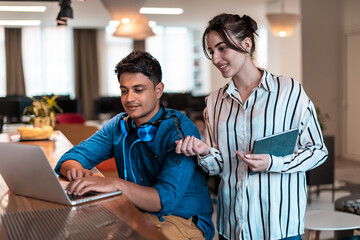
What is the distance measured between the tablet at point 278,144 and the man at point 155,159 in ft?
0.86

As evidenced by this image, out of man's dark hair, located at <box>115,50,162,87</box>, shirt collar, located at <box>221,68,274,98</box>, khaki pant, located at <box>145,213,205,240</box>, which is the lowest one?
khaki pant, located at <box>145,213,205,240</box>

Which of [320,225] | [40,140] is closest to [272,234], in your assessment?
[320,225]

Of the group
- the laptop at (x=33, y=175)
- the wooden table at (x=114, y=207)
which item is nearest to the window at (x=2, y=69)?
the wooden table at (x=114, y=207)

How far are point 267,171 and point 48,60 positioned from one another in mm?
12631

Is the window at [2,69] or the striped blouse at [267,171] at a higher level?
the window at [2,69]

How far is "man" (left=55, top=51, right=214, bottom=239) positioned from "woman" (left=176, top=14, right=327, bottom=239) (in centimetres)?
11

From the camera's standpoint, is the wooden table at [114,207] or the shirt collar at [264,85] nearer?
the wooden table at [114,207]

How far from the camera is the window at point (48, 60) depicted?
13.0 metres

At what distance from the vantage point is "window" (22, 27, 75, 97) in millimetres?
13008

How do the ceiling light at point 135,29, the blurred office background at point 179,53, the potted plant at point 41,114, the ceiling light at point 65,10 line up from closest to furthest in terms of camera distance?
1. the potted plant at point 41,114
2. the ceiling light at point 65,10
3. the ceiling light at point 135,29
4. the blurred office background at point 179,53

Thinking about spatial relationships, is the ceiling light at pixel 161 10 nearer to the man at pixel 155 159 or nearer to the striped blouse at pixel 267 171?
the man at pixel 155 159

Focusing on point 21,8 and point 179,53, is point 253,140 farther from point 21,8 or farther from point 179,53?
point 179,53

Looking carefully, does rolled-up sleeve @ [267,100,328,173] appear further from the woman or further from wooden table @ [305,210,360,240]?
wooden table @ [305,210,360,240]

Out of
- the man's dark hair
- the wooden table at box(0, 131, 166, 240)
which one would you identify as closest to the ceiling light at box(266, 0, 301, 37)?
the man's dark hair
